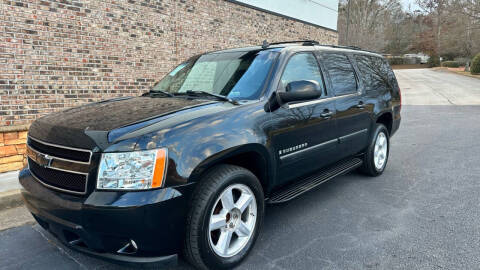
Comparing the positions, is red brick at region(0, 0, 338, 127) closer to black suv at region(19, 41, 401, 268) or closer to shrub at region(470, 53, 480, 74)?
black suv at region(19, 41, 401, 268)

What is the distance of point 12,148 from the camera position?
17.5 feet

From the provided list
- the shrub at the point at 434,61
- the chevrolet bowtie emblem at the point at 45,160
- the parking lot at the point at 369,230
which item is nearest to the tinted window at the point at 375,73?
the parking lot at the point at 369,230

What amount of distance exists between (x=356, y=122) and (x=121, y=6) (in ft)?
17.6

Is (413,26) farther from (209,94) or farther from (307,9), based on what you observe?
(209,94)

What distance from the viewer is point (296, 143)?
3.24 m

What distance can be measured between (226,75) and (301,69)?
81cm

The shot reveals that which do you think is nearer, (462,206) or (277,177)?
(277,177)

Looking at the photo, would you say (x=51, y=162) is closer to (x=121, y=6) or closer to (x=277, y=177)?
(x=277, y=177)

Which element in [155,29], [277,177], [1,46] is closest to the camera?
[277,177]

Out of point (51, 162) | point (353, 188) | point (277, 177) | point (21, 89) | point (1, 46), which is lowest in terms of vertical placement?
point (353, 188)

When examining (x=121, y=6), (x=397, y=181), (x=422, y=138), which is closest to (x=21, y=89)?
(x=121, y=6)

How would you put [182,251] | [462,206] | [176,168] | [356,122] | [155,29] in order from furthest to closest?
[155,29] → [356,122] → [462,206] → [182,251] → [176,168]

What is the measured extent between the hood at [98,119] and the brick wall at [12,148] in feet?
10.3

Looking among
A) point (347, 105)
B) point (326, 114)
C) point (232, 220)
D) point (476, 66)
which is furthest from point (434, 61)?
point (232, 220)
